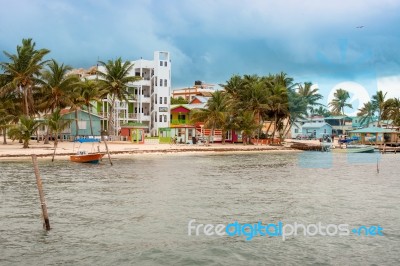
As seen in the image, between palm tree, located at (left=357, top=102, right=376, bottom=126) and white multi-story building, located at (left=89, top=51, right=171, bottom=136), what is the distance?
62722mm

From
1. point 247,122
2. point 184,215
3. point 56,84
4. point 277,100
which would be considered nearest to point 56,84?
point 56,84

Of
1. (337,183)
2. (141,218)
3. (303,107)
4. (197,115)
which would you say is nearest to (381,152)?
(303,107)

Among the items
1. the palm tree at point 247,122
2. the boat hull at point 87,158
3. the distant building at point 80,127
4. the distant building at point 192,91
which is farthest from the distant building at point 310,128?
the boat hull at point 87,158

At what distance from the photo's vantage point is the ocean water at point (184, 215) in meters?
14.2

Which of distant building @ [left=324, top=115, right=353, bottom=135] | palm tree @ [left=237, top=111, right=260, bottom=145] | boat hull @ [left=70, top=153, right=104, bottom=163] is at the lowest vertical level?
boat hull @ [left=70, top=153, right=104, bottom=163]

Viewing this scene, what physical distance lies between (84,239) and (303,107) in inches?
2701

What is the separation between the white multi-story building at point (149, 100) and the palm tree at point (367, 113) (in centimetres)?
6272

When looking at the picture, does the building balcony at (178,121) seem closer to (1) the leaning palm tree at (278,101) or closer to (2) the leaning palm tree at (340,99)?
(1) the leaning palm tree at (278,101)

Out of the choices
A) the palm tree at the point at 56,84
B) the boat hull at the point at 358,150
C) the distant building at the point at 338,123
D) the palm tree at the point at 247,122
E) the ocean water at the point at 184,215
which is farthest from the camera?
the distant building at the point at 338,123

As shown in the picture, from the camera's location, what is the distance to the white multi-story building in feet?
281

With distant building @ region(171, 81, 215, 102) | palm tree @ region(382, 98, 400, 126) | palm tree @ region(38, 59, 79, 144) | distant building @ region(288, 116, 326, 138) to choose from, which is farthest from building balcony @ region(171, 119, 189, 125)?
distant building @ region(288, 116, 326, 138)

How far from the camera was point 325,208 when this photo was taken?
22.1 m

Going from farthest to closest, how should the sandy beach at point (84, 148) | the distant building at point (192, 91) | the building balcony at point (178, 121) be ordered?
the distant building at point (192, 91) → the building balcony at point (178, 121) → the sandy beach at point (84, 148)

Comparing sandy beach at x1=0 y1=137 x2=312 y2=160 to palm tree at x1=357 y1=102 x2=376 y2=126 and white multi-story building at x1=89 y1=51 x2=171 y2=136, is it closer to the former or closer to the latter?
white multi-story building at x1=89 y1=51 x2=171 y2=136
